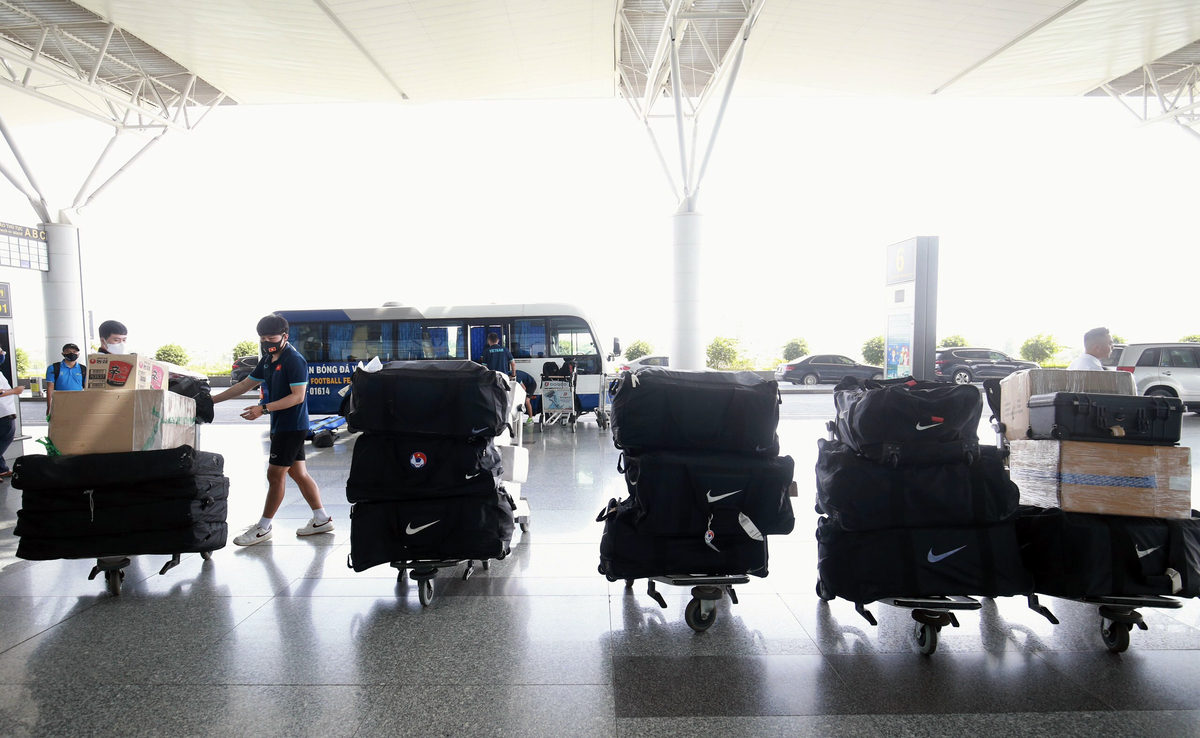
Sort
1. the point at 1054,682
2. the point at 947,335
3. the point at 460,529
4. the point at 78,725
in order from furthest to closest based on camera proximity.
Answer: the point at 947,335, the point at 460,529, the point at 1054,682, the point at 78,725

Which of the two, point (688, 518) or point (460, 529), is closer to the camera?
point (688, 518)

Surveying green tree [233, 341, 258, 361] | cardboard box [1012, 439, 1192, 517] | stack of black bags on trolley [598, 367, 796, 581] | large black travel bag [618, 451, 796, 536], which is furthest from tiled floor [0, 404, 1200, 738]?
green tree [233, 341, 258, 361]

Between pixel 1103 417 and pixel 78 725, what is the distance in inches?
196

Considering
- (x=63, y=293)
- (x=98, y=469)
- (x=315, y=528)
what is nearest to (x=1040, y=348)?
(x=315, y=528)

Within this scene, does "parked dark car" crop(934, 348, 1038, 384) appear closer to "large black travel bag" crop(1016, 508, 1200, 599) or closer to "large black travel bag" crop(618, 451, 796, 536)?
"large black travel bag" crop(1016, 508, 1200, 599)

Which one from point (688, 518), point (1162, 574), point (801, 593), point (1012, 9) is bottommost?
point (801, 593)

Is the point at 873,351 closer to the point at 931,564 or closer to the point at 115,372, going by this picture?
the point at 931,564

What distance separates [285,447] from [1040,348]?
3140 centimetres

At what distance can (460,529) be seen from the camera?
366 centimetres

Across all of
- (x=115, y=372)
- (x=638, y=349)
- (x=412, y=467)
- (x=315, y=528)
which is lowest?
(x=315, y=528)

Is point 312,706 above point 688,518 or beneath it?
beneath

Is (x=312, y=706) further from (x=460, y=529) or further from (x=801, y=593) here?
(x=801, y=593)

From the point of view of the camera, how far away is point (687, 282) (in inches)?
561

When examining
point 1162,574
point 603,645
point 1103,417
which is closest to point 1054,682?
point 1162,574
